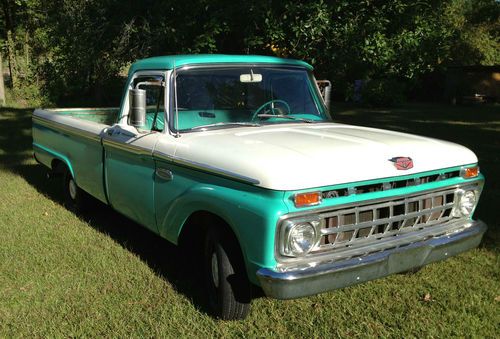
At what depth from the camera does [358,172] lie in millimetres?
3068

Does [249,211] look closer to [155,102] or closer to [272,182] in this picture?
[272,182]

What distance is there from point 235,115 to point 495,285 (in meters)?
2.53

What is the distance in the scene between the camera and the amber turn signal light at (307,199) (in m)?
2.89

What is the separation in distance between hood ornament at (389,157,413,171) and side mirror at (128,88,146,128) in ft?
6.07

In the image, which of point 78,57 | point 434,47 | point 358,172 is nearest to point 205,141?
point 358,172

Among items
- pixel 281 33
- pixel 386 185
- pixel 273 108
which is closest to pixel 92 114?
pixel 281 33

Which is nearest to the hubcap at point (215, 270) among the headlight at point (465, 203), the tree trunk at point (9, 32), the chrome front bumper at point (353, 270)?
the chrome front bumper at point (353, 270)

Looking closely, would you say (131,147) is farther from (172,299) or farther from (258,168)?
(258,168)

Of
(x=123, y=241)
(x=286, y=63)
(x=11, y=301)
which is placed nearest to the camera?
(x=11, y=301)

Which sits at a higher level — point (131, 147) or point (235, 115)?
point (235, 115)

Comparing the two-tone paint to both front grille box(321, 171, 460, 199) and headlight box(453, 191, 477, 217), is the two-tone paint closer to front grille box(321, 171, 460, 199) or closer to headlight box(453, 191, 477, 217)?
front grille box(321, 171, 460, 199)

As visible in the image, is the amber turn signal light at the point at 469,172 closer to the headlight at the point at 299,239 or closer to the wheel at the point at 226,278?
the headlight at the point at 299,239

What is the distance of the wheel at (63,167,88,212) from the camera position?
5.87m

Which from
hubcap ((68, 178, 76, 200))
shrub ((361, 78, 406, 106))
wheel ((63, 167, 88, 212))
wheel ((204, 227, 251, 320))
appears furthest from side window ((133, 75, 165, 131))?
shrub ((361, 78, 406, 106))
